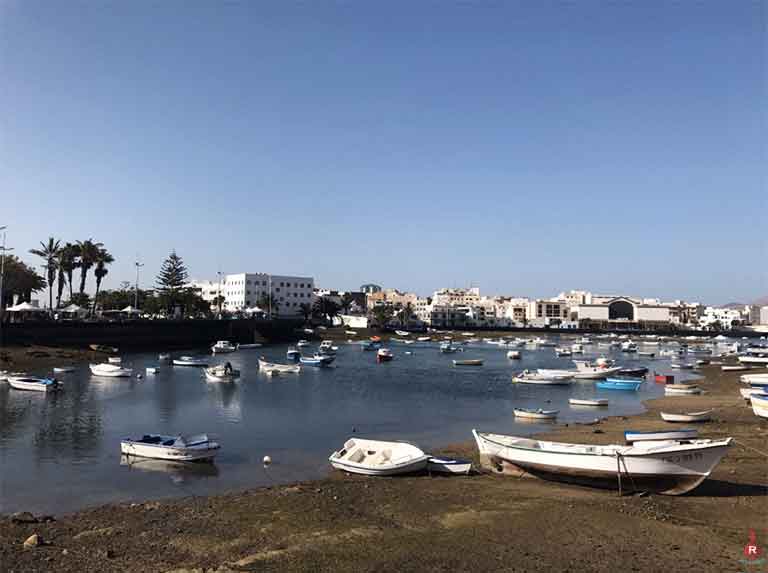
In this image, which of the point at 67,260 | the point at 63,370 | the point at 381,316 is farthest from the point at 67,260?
the point at 381,316

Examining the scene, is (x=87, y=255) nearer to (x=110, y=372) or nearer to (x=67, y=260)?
(x=67, y=260)

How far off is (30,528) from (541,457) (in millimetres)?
15322

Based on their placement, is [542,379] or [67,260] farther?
[67,260]

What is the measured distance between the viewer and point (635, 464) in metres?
18.8

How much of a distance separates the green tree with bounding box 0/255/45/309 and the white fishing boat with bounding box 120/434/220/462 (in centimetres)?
6790

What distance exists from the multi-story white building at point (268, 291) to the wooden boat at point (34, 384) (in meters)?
120

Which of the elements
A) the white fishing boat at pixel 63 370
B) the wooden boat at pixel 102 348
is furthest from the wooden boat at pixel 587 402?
the wooden boat at pixel 102 348

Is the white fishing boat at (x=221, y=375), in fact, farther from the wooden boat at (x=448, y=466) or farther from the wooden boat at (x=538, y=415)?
the wooden boat at (x=448, y=466)

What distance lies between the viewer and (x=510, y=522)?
647 inches

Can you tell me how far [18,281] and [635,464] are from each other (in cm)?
8796

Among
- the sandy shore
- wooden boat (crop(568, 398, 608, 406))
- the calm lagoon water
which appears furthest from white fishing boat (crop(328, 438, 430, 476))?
wooden boat (crop(568, 398, 608, 406))

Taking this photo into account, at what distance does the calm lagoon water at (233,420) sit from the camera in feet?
73.8

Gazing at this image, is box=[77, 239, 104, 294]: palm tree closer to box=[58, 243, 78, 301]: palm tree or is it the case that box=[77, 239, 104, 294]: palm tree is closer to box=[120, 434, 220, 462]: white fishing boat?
box=[58, 243, 78, 301]: palm tree

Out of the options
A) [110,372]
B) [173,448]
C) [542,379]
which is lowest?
[542,379]
